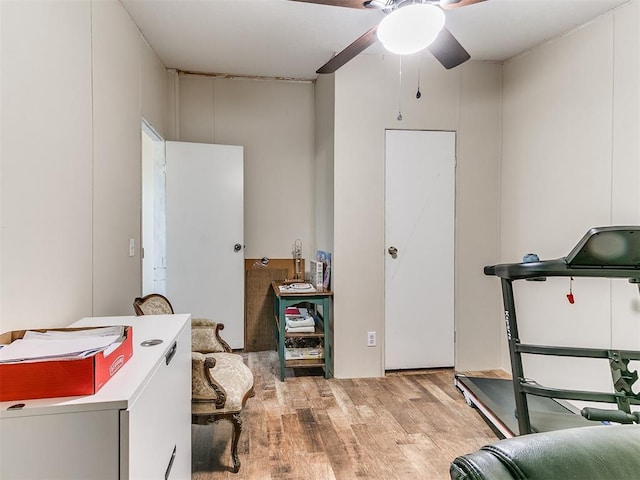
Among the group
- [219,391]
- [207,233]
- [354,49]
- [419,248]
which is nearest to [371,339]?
[419,248]

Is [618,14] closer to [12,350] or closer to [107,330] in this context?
[107,330]

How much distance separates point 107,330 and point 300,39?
8.40 feet

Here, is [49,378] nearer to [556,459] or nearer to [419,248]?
[556,459]

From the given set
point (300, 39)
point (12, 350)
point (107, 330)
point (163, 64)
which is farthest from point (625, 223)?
point (163, 64)

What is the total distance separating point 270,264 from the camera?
395 cm

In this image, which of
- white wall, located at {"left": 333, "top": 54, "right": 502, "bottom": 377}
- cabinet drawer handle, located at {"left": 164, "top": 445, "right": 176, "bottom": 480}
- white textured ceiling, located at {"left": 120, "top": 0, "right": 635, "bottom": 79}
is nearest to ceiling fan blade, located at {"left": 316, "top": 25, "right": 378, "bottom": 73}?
white textured ceiling, located at {"left": 120, "top": 0, "right": 635, "bottom": 79}

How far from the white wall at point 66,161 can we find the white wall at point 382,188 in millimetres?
1609

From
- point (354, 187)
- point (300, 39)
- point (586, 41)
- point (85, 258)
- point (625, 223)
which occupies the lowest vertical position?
point (85, 258)

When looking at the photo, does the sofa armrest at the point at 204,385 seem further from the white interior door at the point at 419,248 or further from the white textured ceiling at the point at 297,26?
the white textured ceiling at the point at 297,26

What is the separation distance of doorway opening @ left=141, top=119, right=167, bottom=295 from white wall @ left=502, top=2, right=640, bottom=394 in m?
3.13

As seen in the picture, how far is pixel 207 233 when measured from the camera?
361 cm

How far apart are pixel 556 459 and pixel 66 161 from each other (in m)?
1.92

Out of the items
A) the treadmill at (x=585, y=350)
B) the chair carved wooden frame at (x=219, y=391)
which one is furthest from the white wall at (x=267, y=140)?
the treadmill at (x=585, y=350)

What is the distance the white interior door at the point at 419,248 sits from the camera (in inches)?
127
